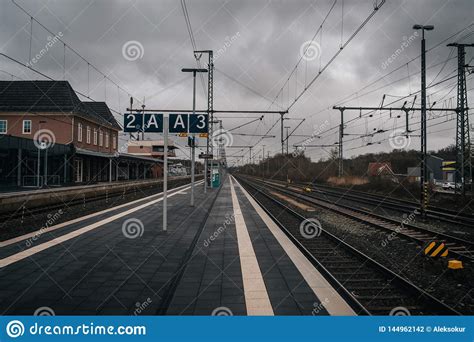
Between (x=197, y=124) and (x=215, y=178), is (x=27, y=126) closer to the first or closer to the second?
(x=215, y=178)

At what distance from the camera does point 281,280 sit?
5934mm

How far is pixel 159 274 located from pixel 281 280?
6.88 ft

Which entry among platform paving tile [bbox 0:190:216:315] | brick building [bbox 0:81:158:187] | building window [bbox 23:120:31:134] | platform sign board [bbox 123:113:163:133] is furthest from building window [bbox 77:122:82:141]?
platform paving tile [bbox 0:190:216:315]

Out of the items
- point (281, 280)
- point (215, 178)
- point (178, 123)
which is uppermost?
point (178, 123)

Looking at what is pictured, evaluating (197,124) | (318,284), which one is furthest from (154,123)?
(318,284)

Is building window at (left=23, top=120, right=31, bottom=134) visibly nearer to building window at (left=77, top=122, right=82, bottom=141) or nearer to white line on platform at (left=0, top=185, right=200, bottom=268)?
building window at (left=77, top=122, right=82, bottom=141)

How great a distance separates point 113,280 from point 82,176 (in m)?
34.8

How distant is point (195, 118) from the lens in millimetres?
12414

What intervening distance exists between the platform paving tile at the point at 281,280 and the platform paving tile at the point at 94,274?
5.44ft

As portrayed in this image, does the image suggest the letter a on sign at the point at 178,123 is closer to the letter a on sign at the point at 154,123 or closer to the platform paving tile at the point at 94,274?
the letter a on sign at the point at 154,123

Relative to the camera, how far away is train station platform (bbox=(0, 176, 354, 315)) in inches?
184

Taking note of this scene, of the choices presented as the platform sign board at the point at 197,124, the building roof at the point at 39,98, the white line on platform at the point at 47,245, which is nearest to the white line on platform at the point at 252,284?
the white line on platform at the point at 47,245

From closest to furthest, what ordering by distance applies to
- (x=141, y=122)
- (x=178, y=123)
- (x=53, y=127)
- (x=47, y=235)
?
(x=47, y=235)
(x=141, y=122)
(x=178, y=123)
(x=53, y=127)

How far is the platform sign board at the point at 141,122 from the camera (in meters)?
10.4
